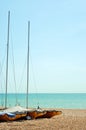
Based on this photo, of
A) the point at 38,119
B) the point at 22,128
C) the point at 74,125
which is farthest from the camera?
the point at 38,119

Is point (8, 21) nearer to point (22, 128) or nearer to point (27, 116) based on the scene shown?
point (27, 116)

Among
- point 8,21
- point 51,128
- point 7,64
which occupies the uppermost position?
point 8,21

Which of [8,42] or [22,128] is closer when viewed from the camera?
[22,128]

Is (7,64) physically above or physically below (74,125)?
above

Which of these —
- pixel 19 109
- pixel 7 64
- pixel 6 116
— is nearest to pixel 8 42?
pixel 7 64

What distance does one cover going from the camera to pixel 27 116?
33.6 meters

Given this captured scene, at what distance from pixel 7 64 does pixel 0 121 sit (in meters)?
10.5

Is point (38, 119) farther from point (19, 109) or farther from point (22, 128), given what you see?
point (22, 128)

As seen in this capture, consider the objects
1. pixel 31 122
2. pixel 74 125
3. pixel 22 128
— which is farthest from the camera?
pixel 31 122

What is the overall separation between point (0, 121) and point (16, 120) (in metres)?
1.54

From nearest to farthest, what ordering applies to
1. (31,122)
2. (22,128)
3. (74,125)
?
(22,128) < (74,125) < (31,122)

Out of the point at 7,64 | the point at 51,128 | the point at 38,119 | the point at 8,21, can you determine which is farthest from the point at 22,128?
the point at 8,21

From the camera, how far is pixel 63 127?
93.8 ft

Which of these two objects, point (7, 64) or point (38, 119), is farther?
point (7, 64)
